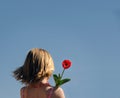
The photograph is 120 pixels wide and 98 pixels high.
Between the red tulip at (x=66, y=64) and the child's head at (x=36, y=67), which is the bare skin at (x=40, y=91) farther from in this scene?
the red tulip at (x=66, y=64)

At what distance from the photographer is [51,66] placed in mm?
15961

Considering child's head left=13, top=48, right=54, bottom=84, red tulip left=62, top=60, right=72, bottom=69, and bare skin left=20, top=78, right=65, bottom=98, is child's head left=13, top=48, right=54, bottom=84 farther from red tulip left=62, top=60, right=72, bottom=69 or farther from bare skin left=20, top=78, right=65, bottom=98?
red tulip left=62, top=60, right=72, bottom=69

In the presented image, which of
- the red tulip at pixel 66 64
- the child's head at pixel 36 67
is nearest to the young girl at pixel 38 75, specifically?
the child's head at pixel 36 67

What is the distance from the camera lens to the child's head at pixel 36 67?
52.1ft

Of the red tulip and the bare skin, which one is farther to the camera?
the red tulip

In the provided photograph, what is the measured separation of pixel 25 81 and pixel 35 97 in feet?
1.08

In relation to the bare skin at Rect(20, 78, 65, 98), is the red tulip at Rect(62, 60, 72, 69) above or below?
above

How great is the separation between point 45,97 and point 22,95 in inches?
20.8

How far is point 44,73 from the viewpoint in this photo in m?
15.9

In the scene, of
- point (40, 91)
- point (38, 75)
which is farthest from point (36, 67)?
point (40, 91)

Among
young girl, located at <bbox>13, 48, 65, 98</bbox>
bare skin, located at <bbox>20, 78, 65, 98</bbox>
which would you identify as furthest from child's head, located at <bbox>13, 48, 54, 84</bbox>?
bare skin, located at <bbox>20, 78, 65, 98</bbox>

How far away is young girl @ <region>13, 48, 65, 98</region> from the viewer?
15.9 metres

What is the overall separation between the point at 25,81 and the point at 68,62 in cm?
80

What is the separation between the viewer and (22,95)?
16.2m
